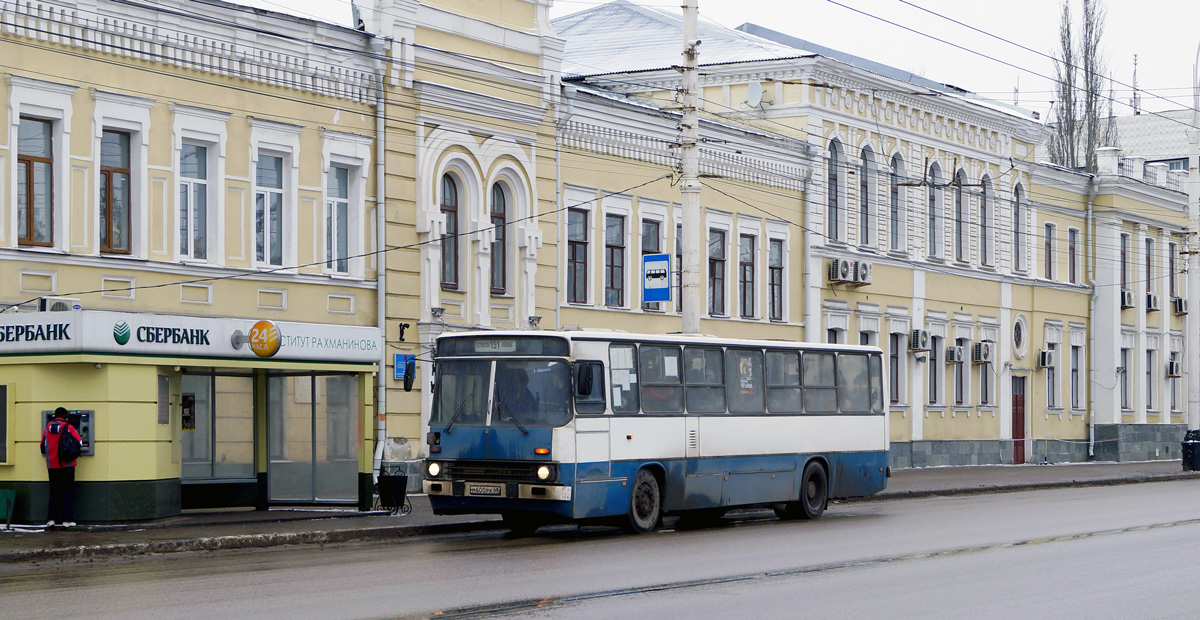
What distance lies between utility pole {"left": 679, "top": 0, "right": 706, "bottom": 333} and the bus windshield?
435 centimetres

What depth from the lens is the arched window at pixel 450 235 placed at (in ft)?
94.2

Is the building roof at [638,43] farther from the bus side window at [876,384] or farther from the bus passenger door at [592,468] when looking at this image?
the bus passenger door at [592,468]

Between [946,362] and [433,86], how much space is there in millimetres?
21885

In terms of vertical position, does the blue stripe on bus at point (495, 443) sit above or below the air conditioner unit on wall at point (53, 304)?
below

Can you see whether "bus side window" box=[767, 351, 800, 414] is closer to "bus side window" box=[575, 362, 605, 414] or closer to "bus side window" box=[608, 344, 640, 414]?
"bus side window" box=[608, 344, 640, 414]

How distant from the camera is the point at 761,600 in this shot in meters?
13.2

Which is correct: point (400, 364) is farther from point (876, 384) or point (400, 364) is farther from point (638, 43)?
point (638, 43)

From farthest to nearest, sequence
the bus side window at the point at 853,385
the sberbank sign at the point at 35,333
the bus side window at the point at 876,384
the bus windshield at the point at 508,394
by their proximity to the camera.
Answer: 1. the bus side window at the point at 876,384
2. the bus side window at the point at 853,385
3. the bus windshield at the point at 508,394
4. the sberbank sign at the point at 35,333

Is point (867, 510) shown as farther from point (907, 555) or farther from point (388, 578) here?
point (388, 578)

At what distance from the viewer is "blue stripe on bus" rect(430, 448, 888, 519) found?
2028 centimetres

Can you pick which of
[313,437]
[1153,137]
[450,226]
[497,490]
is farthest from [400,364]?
[1153,137]

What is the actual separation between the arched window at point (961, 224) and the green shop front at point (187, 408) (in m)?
25.8

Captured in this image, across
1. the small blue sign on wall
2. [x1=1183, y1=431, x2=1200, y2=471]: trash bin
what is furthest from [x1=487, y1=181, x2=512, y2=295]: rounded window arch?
[x1=1183, y1=431, x2=1200, y2=471]: trash bin

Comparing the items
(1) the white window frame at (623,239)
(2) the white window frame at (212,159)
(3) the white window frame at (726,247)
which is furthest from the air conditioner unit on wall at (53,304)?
(3) the white window frame at (726,247)
